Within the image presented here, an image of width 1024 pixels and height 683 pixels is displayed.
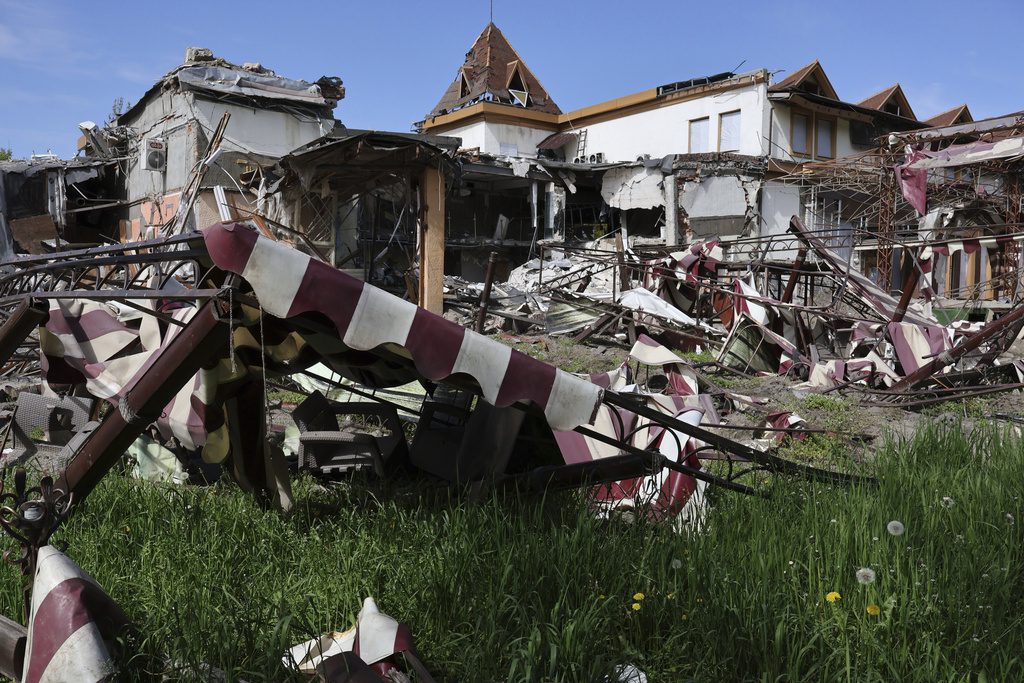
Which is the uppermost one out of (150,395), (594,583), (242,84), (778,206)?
(242,84)

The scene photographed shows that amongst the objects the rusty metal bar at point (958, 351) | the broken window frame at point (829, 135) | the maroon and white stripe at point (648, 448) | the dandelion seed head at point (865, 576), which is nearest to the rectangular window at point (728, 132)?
the broken window frame at point (829, 135)

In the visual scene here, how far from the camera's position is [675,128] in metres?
32.7

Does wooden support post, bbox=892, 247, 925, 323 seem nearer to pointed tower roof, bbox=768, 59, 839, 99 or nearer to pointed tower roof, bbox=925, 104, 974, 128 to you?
pointed tower roof, bbox=768, 59, 839, 99

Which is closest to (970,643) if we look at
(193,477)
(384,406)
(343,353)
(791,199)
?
(343,353)

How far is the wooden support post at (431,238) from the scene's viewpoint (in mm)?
15914

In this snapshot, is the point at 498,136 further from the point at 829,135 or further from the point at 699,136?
the point at 829,135

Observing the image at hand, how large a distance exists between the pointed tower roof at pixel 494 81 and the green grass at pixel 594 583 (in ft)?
111

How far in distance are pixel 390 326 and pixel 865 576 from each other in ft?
7.44

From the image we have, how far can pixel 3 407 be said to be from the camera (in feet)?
24.4

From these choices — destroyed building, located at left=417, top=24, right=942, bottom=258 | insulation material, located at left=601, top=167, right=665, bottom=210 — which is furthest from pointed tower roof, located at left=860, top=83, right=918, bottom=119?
insulation material, located at left=601, top=167, right=665, bottom=210

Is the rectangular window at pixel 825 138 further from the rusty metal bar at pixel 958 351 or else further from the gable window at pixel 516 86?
the rusty metal bar at pixel 958 351

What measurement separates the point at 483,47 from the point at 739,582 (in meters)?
39.5

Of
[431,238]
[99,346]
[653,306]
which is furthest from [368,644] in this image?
[431,238]

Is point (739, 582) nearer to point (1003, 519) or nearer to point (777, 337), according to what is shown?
point (1003, 519)
